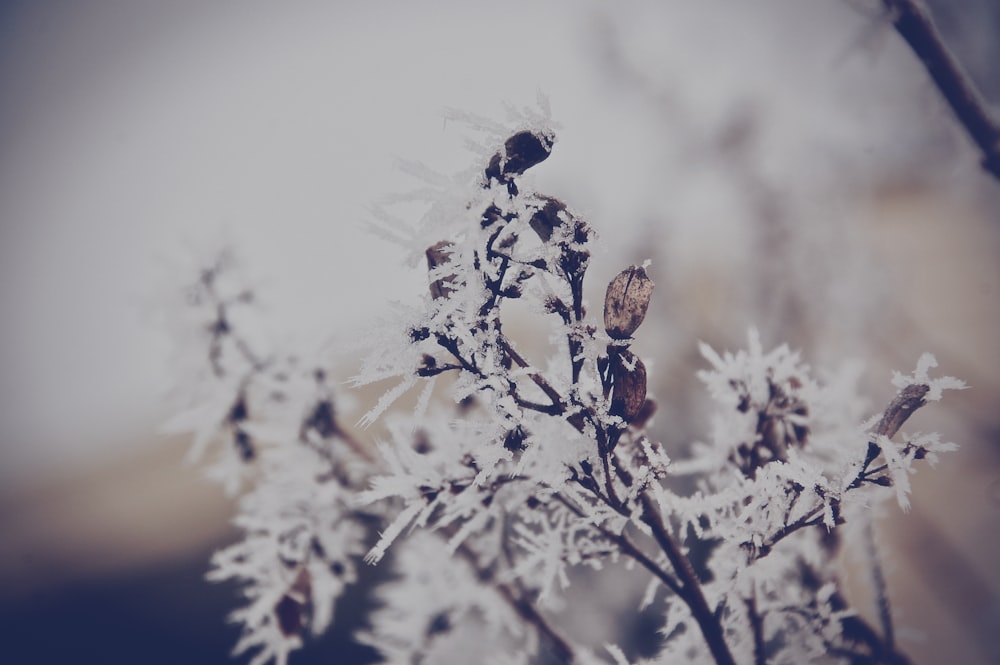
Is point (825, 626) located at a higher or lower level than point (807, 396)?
lower

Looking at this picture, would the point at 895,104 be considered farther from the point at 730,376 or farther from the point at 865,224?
the point at 865,224

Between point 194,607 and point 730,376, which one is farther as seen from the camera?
point 194,607

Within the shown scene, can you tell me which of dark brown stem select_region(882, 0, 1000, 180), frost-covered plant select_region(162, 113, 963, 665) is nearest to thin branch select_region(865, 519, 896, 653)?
frost-covered plant select_region(162, 113, 963, 665)

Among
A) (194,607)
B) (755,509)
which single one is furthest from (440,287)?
(194,607)

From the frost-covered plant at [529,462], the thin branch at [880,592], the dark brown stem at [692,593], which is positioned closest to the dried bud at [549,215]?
the frost-covered plant at [529,462]

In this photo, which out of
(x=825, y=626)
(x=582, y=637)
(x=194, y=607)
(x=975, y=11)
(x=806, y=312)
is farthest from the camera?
(x=194, y=607)

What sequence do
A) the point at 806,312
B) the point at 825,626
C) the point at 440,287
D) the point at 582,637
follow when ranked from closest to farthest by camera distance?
the point at 440,287
the point at 825,626
the point at 582,637
the point at 806,312

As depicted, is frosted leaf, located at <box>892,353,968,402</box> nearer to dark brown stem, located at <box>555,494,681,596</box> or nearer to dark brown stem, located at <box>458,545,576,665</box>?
dark brown stem, located at <box>555,494,681,596</box>
